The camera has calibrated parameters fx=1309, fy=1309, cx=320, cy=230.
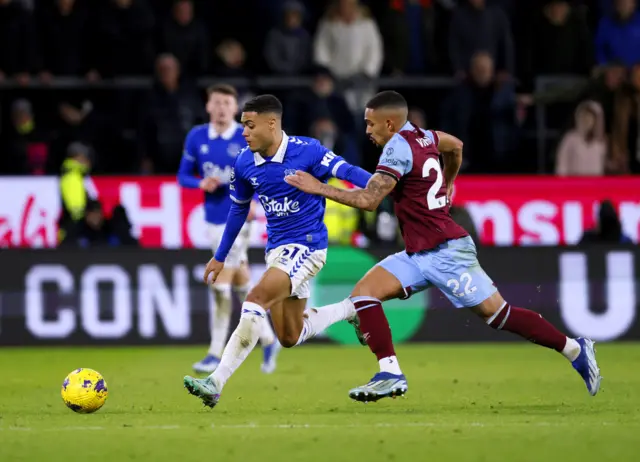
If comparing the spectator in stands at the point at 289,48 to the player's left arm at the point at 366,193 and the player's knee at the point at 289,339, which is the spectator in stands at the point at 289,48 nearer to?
the player's knee at the point at 289,339

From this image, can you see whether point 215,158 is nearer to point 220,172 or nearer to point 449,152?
point 220,172

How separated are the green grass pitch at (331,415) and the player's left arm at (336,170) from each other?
1.53 meters

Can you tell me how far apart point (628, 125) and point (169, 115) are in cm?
594

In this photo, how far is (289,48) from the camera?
57.7 feet

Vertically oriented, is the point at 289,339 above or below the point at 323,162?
below

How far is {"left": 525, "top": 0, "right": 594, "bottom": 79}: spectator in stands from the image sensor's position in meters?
18.0

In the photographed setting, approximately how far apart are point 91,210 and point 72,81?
8.37 ft

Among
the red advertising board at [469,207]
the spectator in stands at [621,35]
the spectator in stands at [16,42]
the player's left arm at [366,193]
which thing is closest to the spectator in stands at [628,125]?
the spectator in stands at [621,35]

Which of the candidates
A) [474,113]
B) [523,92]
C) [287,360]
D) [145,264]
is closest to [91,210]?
[145,264]

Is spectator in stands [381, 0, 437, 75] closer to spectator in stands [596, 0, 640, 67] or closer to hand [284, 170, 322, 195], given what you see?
spectator in stands [596, 0, 640, 67]

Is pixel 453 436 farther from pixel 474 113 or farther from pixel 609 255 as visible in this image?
pixel 474 113

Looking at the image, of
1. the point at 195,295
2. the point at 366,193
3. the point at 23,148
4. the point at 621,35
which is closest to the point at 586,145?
the point at 621,35

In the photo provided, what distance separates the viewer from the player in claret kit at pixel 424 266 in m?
8.67

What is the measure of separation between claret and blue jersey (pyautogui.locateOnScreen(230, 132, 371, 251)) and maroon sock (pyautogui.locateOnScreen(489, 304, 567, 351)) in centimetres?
138
